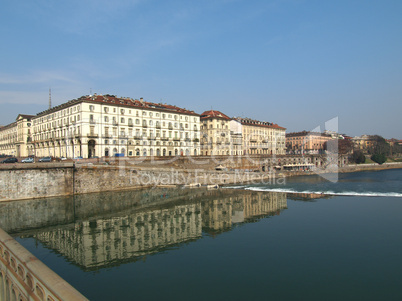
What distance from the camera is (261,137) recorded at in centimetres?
10375

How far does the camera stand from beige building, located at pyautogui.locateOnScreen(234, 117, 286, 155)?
97562 millimetres

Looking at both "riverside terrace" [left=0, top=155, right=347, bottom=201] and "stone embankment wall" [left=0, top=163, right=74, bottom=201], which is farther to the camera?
"riverside terrace" [left=0, top=155, right=347, bottom=201]

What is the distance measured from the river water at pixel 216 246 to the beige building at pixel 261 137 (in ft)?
199

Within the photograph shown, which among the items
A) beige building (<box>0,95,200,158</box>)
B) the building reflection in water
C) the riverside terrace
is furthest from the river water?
beige building (<box>0,95,200,158</box>)

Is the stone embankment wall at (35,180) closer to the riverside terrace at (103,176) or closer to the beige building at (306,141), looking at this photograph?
the riverside terrace at (103,176)

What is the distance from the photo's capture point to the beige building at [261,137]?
→ 320 feet

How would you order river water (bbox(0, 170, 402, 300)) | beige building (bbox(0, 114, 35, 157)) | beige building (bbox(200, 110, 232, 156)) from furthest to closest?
beige building (bbox(200, 110, 232, 156)), beige building (bbox(0, 114, 35, 157)), river water (bbox(0, 170, 402, 300))

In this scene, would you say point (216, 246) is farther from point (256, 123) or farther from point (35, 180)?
point (256, 123)

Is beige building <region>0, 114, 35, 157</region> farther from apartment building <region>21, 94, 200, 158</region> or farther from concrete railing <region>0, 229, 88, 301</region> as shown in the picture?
concrete railing <region>0, 229, 88, 301</region>

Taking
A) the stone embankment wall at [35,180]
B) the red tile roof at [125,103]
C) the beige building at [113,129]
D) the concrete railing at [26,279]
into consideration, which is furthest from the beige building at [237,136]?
the concrete railing at [26,279]

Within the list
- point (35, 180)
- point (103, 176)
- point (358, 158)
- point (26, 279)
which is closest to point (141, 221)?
point (103, 176)

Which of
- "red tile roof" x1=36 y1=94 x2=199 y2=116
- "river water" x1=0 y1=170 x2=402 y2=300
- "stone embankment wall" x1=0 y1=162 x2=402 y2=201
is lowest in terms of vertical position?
"river water" x1=0 y1=170 x2=402 y2=300

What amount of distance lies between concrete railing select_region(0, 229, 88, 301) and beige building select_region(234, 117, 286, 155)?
88.3 meters

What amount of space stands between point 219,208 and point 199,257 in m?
16.9
